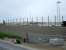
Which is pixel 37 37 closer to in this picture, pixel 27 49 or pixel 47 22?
pixel 27 49

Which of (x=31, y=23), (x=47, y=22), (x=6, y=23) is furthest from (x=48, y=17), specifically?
(x=6, y=23)

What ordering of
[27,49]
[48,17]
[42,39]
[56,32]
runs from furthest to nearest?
[48,17] → [56,32] → [42,39] → [27,49]

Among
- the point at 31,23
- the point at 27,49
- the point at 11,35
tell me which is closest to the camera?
the point at 27,49

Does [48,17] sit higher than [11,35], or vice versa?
[48,17]

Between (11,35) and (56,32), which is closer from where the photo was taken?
(56,32)

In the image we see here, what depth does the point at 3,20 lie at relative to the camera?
4709cm

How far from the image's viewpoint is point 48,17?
117 ft

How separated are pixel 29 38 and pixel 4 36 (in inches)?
297

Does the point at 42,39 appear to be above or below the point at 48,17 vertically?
below

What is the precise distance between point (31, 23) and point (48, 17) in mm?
5047

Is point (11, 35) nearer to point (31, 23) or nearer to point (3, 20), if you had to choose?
point (31, 23)

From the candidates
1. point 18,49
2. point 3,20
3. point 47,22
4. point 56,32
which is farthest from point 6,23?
point 18,49

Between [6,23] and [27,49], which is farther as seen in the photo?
[6,23]

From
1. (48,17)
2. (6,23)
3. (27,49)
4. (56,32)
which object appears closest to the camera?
(27,49)
